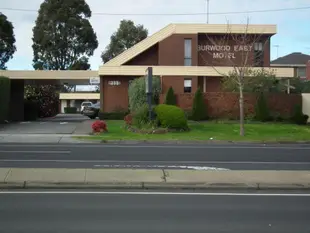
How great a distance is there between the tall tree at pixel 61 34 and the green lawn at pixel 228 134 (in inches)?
1469

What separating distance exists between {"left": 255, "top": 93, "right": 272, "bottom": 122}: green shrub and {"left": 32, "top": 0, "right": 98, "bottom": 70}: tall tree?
3681 cm

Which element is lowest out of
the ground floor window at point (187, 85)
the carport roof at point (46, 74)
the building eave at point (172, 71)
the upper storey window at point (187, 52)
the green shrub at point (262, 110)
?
the green shrub at point (262, 110)

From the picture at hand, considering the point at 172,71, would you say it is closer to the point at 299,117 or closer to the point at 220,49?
the point at 220,49

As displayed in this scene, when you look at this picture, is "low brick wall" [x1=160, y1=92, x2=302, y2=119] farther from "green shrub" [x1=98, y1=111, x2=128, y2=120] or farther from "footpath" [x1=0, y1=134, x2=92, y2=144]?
"footpath" [x1=0, y1=134, x2=92, y2=144]

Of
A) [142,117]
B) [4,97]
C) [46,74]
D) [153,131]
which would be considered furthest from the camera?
[46,74]

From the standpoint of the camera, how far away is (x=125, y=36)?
7225 cm

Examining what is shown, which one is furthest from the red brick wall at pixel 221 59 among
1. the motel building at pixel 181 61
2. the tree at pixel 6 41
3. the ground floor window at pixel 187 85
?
the tree at pixel 6 41

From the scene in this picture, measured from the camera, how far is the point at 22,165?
13.5 meters

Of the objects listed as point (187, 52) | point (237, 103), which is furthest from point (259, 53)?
point (237, 103)

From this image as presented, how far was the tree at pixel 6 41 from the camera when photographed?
205 feet

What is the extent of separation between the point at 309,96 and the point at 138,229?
106 ft

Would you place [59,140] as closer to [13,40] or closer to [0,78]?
[0,78]

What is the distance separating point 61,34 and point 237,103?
118 feet

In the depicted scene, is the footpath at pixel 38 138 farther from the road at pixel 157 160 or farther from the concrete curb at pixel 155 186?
the concrete curb at pixel 155 186
